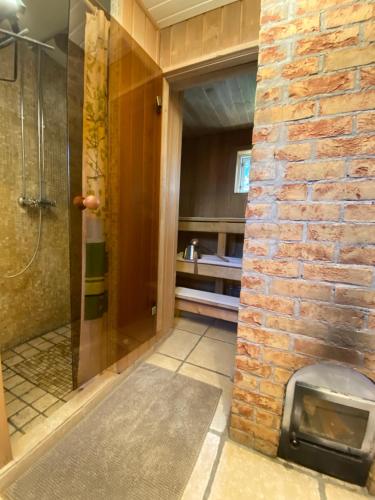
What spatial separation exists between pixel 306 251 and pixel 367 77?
585 mm

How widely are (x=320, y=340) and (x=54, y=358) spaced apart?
5.51 feet

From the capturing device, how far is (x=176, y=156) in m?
1.78

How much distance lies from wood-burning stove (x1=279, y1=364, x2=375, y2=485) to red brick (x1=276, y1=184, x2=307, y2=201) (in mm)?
648

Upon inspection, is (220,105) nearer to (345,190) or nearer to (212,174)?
(212,174)

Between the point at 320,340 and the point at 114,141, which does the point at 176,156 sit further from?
the point at 320,340

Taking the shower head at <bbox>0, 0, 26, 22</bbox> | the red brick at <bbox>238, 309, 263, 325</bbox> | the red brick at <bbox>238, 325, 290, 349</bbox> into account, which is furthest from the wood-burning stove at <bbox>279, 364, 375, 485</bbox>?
the shower head at <bbox>0, 0, 26, 22</bbox>

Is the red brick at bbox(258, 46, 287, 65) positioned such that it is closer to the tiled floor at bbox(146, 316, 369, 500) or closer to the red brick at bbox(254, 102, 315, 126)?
the red brick at bbox(254, 102, 315, 126)

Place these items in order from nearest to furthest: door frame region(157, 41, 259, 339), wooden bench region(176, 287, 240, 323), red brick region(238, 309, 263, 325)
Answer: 1. red brick region(238, 309, 263, 325)
2. door frame region(157, 41, 259, 339)
3. wooden bench region(176, 287, 240, 323)

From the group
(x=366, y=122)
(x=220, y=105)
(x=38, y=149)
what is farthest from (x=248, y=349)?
(x=220, y=105)

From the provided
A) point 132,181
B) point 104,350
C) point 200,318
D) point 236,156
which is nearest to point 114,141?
point 132,181

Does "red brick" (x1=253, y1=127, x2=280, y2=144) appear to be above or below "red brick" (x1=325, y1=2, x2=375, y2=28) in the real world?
below

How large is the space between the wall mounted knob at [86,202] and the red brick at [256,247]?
31.2 inches

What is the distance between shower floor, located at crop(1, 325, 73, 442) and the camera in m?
1.08

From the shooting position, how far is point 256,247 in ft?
2.88
